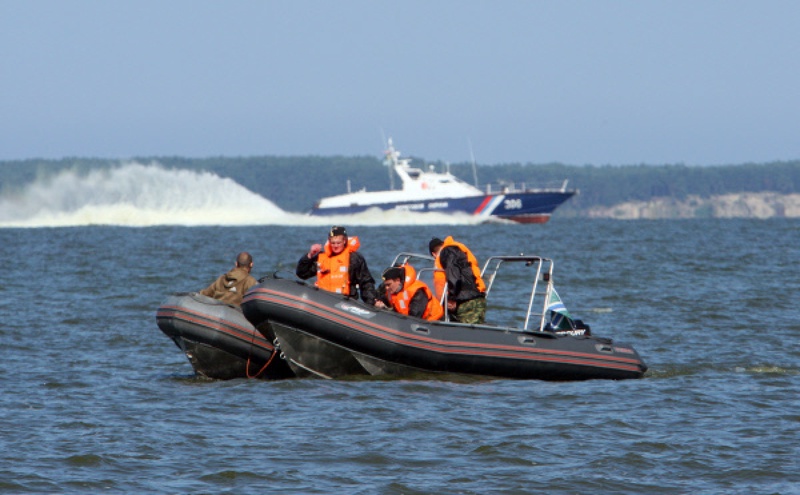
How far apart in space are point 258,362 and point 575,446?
149 inches

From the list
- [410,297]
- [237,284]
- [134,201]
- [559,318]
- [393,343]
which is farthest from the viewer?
[134,201]

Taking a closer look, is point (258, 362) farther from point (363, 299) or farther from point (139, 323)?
point (139, 323)

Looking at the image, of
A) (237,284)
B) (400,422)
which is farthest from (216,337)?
(400,422)

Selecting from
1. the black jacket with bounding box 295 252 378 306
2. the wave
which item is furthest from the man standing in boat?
the wave

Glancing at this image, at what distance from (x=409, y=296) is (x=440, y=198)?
48.1 meters

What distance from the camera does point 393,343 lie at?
10.9m

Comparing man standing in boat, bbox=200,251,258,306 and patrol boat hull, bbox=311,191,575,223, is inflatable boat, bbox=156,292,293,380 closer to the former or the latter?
man standing in boat, bbox=200,251,258,306

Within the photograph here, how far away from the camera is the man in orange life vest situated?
444 inches

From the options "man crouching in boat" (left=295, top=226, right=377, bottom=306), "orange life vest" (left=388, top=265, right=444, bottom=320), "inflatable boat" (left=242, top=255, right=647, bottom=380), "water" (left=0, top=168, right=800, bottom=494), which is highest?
"man crouching in boat" (left=295, top=226, right=377, bottom=306)

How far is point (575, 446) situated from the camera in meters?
8.71

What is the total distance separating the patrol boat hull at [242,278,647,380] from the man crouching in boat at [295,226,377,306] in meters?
0.40

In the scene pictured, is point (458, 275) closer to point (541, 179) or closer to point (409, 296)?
point (409, 296)

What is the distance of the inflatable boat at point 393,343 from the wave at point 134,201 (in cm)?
5866

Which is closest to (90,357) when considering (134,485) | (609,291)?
(134,485)
